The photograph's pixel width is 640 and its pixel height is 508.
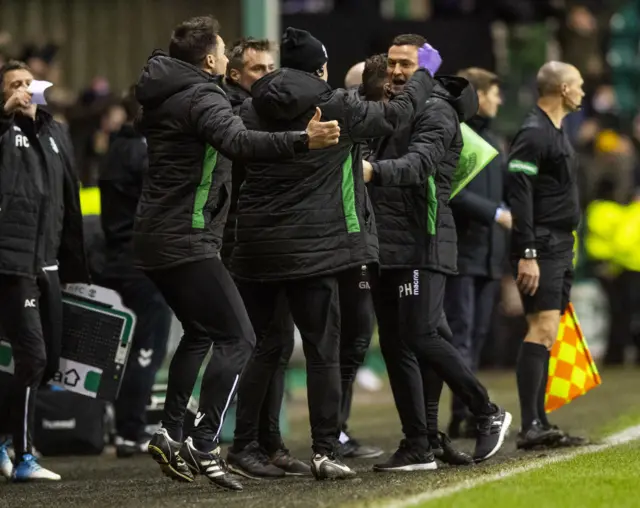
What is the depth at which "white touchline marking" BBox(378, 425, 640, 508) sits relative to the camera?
24.0 ft

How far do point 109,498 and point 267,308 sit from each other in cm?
139

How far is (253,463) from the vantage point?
9180 millimetres

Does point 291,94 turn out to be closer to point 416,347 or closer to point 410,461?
point 416,347

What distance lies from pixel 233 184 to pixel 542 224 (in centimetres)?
192

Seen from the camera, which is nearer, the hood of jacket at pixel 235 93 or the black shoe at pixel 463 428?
the hood of jacket at pixel 235 93

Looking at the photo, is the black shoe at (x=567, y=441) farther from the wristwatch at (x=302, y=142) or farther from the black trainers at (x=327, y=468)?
the wristwatch at (x=302, y=142)

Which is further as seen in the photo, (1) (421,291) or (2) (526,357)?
(2) (526,357)

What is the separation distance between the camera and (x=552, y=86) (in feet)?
33.8

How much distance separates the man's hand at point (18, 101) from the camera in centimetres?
946

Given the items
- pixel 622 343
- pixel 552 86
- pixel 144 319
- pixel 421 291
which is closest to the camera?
pixel 421 291

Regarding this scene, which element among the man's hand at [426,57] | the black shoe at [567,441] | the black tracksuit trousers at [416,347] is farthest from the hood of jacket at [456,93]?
the black shoe at [567,441]

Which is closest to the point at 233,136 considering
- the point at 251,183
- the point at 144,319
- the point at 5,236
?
the point at 251,183

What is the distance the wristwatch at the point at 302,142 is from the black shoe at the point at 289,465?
80.2 inches

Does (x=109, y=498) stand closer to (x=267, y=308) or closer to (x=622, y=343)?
(x=267, y=308)
